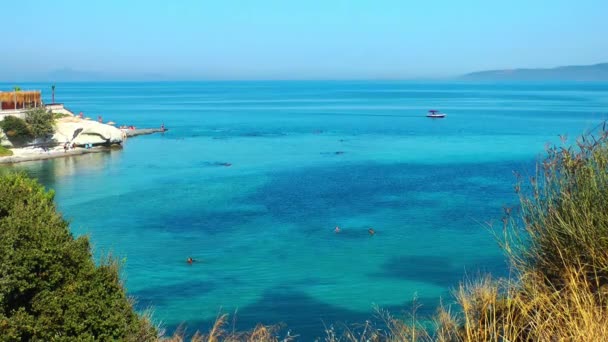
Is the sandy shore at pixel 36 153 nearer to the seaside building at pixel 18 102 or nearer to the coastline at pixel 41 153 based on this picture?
the coastline at pixel 41 153

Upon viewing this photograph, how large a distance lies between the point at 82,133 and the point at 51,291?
4969 cm

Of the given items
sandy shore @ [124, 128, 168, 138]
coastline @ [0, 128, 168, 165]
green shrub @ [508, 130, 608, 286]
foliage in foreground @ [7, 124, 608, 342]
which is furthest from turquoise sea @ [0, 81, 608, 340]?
sandy shore @ [124, 128, 168, 138]

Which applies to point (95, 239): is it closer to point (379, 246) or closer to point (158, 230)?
point (158, 230)

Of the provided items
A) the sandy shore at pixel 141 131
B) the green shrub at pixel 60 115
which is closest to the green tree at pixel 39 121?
the green shrub at pixel 60 115

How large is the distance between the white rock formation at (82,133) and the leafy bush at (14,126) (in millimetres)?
3398

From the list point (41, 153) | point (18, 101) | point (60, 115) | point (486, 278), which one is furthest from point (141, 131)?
point (486, 278)

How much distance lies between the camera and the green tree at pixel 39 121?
50875 millimetres

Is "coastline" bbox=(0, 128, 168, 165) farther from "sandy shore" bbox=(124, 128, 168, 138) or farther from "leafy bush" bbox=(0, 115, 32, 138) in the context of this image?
"sandy shore" bbox=(124, 128, 168, 138)

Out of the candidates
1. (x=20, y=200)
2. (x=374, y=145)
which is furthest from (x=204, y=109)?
(x=20, y=200)

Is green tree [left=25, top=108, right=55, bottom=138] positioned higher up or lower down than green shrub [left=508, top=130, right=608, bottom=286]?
lower down

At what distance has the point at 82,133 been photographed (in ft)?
185

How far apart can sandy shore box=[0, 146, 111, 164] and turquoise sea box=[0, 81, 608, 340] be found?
1886 mm

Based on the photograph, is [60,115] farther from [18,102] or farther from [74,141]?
[18,102]

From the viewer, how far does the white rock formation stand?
54688 mm
